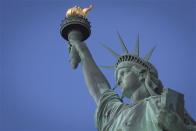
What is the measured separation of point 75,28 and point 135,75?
83.0 inches

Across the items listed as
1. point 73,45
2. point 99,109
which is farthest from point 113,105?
point 73,45

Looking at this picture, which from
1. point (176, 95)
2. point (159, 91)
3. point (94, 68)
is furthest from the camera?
point (94, 68)

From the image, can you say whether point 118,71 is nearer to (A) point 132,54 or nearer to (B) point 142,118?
(A) point 132,54

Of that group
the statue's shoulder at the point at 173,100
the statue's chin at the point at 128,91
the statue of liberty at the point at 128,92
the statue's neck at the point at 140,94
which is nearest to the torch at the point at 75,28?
the statue of liberty at the point at 128,92

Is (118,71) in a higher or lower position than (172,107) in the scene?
higher

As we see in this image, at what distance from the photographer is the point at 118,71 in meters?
17.8

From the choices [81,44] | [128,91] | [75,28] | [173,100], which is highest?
[75,28]

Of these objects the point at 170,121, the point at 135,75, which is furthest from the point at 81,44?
the point at 170,121

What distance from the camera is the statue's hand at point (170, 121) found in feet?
51.2

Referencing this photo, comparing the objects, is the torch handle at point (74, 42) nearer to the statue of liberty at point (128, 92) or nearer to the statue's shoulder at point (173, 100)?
the statue of liberty at point (128, 92)

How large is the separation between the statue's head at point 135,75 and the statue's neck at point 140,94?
0.04 meters

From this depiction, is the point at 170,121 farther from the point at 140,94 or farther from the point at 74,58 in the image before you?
the point at 74,58

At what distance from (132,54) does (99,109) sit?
1.13 meters

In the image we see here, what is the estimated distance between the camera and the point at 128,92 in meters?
17.4
